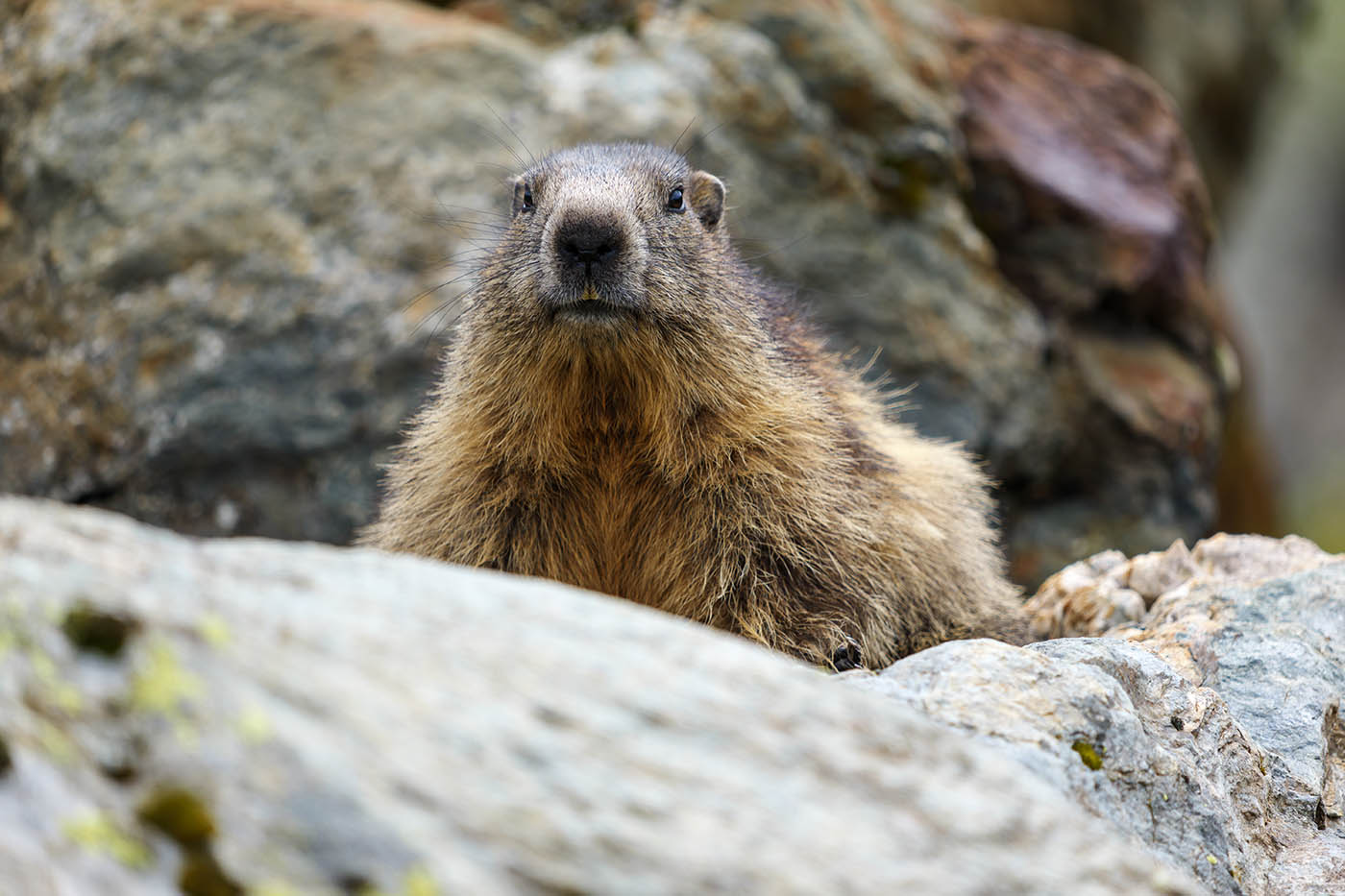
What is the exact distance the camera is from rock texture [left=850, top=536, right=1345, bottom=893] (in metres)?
3.58

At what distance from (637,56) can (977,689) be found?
23.8 feet

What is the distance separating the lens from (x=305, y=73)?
9219mm

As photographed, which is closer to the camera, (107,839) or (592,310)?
(107,839)

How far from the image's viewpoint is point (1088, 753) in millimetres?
3557

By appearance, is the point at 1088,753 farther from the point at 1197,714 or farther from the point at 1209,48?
the point at 1209,48

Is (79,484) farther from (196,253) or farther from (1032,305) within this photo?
(1032,305)

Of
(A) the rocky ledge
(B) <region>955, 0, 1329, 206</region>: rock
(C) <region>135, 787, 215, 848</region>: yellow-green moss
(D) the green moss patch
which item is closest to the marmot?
(A) the rocky ledge

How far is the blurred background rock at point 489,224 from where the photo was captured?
8.60 meters

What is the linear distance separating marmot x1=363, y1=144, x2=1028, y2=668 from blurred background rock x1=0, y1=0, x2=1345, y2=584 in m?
1.91

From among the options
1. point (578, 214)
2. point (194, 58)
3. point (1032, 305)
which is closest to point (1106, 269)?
point (1032, 305)

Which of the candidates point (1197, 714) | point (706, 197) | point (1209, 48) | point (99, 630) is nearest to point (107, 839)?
point (99, 630)

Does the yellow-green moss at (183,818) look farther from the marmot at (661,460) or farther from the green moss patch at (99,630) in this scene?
the marmot at (661,460)

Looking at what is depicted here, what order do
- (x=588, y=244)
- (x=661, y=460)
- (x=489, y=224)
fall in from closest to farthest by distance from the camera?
(x=588, y=244) < (x=661, y=460) < (x=489, y=224)

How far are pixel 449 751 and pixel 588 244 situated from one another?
313cm
